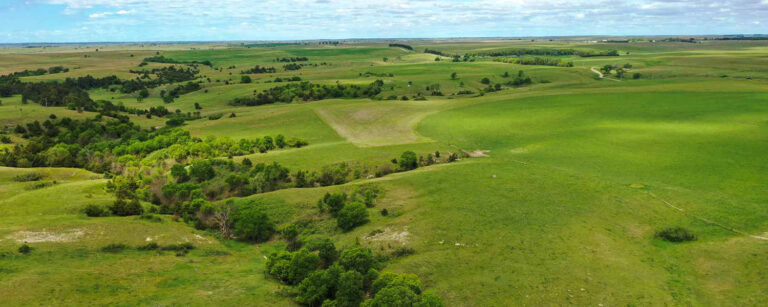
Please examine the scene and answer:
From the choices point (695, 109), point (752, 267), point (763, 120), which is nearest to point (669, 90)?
point (695, 109)

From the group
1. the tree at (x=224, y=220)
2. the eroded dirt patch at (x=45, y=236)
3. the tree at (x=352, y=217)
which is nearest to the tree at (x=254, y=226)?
the tree at (x=224, y=220)

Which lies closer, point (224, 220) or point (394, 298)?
point (394, 298)

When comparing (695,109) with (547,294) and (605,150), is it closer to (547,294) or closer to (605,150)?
(605,150)

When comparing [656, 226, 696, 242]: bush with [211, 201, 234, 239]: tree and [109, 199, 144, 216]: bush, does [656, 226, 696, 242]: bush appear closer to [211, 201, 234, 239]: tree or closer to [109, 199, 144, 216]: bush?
[211, 201, 234, 239]: tree

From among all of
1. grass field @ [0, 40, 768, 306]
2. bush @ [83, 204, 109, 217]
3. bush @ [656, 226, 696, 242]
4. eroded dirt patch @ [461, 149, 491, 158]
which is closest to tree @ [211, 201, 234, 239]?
grass field @ [0, 40, 768, 306]

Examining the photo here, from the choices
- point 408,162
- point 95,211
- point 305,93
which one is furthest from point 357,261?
point 305,93

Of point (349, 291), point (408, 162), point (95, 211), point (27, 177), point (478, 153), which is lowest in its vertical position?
point (349, 291)

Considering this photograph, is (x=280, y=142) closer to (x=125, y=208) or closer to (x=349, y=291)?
(x=125, y=208)
